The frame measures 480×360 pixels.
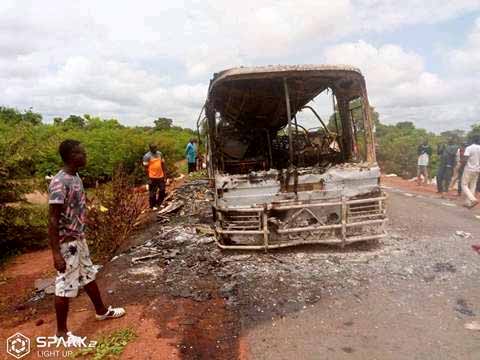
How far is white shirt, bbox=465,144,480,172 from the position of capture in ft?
27.6

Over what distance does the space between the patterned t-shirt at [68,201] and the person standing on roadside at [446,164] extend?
10273 mm

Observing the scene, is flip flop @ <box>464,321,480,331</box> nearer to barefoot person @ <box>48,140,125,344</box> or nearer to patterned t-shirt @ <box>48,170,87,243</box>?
barefoot person @ <box>48,140,125,344</box>

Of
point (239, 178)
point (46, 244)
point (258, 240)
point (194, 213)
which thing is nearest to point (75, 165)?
point (239, 178)

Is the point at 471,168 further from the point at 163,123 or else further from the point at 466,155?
the point at 163,123

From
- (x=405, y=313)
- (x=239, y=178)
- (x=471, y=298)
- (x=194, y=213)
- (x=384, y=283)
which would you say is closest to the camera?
(x=405, y=313)

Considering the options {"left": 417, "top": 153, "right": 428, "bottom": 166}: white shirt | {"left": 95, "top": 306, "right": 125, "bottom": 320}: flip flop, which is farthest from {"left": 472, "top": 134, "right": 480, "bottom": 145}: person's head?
{"left": 95, "top": 306, "right": 125, "bottom": 320}: flip flop

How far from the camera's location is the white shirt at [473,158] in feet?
27.6

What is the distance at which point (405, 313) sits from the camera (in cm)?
341

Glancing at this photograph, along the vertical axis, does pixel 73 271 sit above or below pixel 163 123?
below

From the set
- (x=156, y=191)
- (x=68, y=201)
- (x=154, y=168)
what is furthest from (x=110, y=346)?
(x=156, y=191)

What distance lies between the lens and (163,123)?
5250 centimetres

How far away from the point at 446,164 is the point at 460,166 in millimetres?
725

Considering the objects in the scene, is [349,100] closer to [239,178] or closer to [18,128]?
[239,178]

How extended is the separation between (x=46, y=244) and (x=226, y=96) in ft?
18.6
